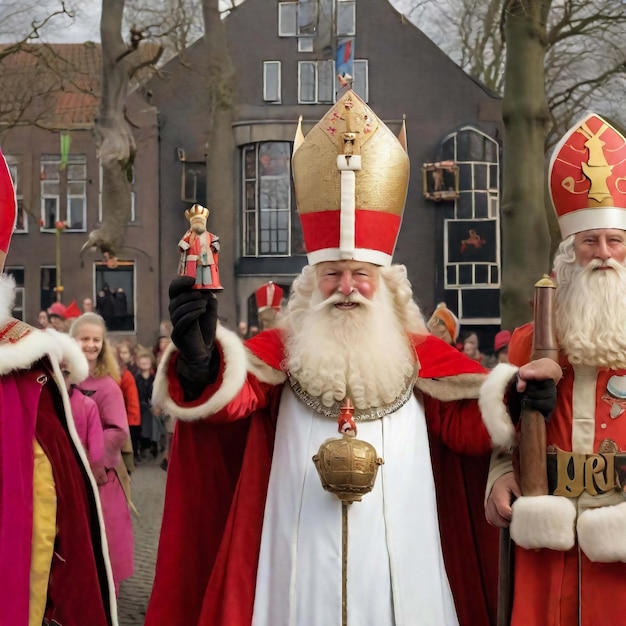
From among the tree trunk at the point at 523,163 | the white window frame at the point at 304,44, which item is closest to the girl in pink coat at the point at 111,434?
the tree trunk at the point at 523,163

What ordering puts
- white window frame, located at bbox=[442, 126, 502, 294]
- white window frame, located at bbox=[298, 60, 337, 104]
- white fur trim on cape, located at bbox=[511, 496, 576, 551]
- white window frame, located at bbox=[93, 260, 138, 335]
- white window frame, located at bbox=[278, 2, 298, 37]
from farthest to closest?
white window frame, located at bbox=[93, 260, 138, 335], white window frame, located at bbox=[442, 126, 502, 294], white window frame, located at bbox=[298, 60, 337, 104], white window frame, located at bbox=[278, 2, 298, 37], white fur trim on cape, located at bbox=[511, 496, 576, 551]

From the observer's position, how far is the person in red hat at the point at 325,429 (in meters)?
4.13

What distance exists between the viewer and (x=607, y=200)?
4.30 m

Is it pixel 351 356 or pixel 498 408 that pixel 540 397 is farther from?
pixel 351 356

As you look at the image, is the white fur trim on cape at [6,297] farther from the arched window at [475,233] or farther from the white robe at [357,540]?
the arched window at [475,233]

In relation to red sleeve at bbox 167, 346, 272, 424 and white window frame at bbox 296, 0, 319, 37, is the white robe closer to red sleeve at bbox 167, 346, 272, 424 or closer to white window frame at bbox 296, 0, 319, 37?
red sleeve at bbox 167, 346, 272, 424

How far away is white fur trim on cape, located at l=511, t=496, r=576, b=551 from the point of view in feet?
13.1

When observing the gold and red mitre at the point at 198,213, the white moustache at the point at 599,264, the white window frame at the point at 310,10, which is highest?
the white window frame at the point at 310,10

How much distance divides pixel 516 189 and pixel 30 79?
12631 millimetres

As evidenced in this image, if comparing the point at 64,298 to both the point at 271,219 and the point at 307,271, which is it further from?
the point at 307,271

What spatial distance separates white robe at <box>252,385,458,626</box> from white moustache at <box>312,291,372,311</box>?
1.39ft

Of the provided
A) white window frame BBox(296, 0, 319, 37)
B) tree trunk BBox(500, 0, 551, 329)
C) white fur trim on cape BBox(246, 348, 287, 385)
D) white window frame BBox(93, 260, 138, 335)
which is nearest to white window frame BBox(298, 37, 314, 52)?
white window frame BBox(296, 0, 319, 37)

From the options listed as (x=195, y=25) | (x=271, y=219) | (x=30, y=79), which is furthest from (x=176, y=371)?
(x=271, y=219)

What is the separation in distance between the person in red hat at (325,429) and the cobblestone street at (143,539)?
270 centimetres
